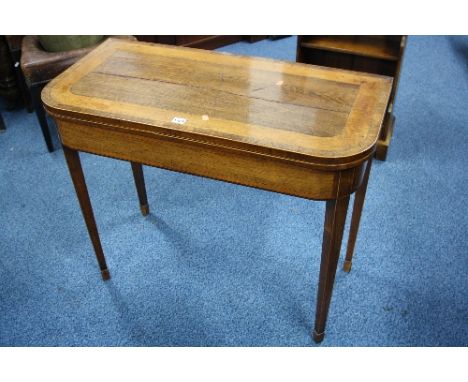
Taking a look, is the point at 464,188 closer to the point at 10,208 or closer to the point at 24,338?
the point at 24,338

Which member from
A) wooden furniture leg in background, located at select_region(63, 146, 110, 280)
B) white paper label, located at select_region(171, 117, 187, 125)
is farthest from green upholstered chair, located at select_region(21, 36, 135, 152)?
white paper label, located at select_region(171, 117, 187, 125)

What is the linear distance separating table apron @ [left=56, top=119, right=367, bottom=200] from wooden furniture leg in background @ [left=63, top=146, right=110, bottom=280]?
7cm

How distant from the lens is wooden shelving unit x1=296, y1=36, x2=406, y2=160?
2246 millimetres

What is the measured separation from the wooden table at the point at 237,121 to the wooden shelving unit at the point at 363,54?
3.06 ft

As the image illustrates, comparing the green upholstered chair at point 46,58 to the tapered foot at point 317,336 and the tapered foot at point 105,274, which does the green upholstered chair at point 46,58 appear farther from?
the tapered foot at point 317,336

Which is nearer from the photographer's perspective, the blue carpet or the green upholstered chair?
the blue carpet

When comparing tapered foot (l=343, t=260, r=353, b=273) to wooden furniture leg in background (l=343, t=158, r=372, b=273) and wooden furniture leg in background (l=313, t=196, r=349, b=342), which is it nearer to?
wooden furniture leg in background (l=343, t=158, r=372, b=273)

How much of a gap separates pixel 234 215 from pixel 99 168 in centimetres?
75

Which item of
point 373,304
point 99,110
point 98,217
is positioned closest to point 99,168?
point 98,217

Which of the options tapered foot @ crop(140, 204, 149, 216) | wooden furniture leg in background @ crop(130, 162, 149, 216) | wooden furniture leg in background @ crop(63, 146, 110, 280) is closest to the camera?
wooden furniture leg in background @ crop(63, 146, 110, 280)

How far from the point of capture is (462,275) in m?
1.70

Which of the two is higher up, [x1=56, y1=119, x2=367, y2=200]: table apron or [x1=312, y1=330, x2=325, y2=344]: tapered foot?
[x1=56, y1=119, x2=367, y2=200]: table apron

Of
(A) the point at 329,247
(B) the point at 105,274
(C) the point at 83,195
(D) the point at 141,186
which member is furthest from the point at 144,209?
(A) the point at 329,247
